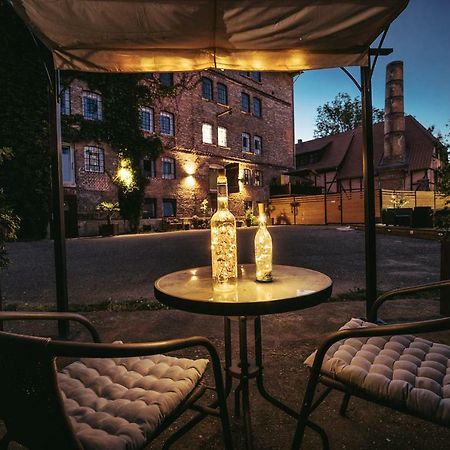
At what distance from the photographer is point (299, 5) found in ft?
7.55

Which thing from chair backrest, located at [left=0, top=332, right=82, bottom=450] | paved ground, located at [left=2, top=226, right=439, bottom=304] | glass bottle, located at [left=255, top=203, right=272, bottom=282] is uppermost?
glass bottle, located at [left=255, top=203, right=272, bottom=282]

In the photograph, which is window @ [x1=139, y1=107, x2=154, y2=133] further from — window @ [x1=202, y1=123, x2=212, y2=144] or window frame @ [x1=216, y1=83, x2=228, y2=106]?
window frame @ [x1=216, y1=83, x2=228, y2=106]

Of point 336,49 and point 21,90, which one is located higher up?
point 21,90

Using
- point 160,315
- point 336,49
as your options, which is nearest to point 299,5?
point 336,49

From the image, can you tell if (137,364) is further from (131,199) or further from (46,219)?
(131,199)

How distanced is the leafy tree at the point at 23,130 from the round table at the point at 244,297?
14.2 m

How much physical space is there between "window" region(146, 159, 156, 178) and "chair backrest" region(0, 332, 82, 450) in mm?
18510

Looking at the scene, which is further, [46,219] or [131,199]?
[131,199]

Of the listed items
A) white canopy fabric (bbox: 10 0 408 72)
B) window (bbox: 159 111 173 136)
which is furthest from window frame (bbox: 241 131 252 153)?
white canopy fabric (bbox: 10 0 408 72)

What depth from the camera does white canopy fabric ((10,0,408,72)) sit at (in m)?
2.28

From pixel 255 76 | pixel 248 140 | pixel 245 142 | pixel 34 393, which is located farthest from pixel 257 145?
pixel 34 393

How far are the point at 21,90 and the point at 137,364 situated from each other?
646 inches

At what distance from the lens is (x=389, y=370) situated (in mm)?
1214

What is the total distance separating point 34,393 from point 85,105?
18027mm
